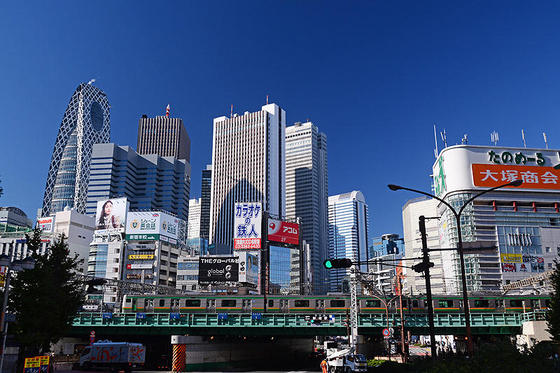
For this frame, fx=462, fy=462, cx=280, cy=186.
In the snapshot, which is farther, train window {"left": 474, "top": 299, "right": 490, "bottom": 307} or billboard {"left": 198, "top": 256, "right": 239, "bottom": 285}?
billboard {"left": 198, "top": 256, "right": 239, "bottom": 285}

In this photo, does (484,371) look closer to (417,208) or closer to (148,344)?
(148,344)

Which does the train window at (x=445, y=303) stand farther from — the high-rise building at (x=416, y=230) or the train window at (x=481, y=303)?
the high-rise building at (x=416, y=230)

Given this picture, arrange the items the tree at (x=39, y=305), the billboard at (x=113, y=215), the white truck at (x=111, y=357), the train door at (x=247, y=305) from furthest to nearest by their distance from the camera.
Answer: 1. the billboard at (x=113, y=215)
2. the train door at (x=247, y=305)
3. the white truck at (x=111, y=357)
4. the tree at (x=39, y=305)

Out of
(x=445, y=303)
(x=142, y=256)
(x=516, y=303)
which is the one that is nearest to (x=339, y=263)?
(x=445, y=303)

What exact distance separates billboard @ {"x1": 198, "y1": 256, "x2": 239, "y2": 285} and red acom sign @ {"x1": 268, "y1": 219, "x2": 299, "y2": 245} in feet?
125

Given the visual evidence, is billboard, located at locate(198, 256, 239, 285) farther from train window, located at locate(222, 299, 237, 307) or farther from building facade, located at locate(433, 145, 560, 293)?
building facade, located at locate(433, 145, 560, 293)

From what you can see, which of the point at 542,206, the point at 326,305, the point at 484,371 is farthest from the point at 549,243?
the point at 484,371

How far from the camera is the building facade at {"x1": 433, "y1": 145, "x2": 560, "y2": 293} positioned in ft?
321

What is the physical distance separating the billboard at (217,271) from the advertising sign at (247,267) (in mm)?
28268

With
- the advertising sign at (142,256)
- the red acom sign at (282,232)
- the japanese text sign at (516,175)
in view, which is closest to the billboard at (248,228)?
the red acom sign at (282,232)

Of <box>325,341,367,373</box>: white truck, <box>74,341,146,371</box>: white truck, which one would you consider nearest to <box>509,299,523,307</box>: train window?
<box>325,341,367,373</box>: white truck

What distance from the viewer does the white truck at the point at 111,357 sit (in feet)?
147

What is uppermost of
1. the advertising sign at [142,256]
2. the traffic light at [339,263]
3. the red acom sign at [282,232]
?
the red acom sign at [282,232]

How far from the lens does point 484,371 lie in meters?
14.1
